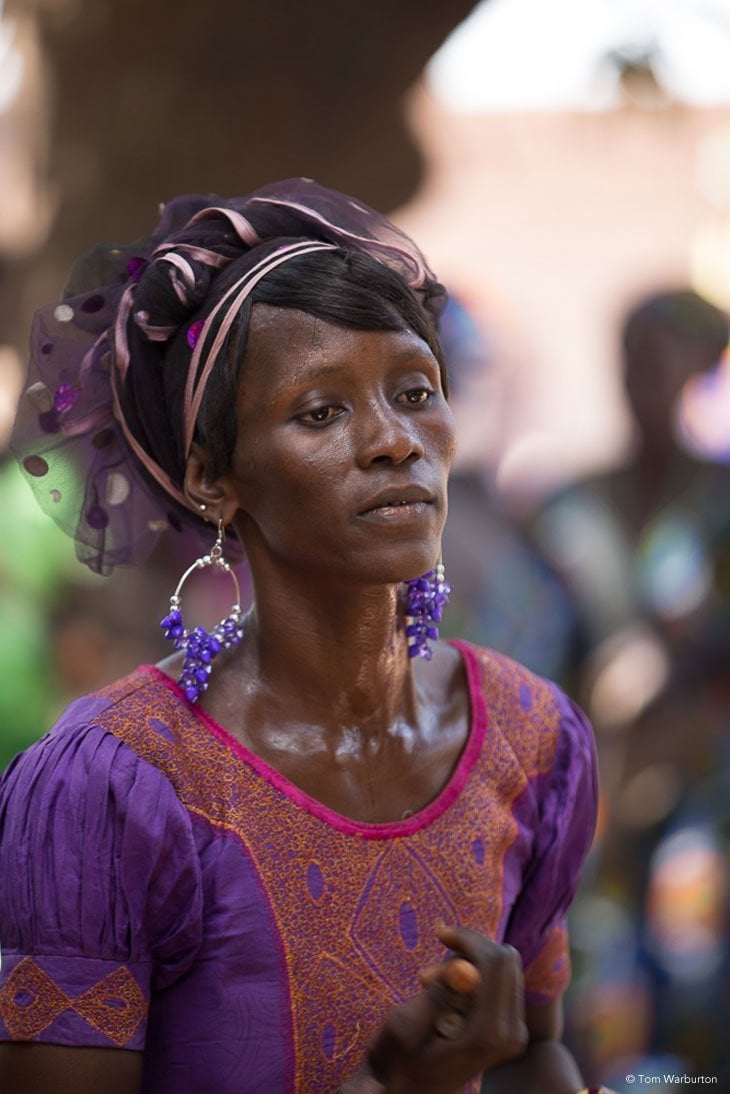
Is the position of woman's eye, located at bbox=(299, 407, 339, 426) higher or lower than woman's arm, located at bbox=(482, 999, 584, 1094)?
higher

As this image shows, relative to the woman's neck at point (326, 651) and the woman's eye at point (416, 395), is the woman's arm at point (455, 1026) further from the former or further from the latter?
the woman's eye at point (416, 395)

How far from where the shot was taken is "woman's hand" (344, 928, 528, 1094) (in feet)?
6.16

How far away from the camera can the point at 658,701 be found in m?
5.76

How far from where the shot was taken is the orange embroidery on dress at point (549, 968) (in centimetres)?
260

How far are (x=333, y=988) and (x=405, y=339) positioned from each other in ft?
2.95

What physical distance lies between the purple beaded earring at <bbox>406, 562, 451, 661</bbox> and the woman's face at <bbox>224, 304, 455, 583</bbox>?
24 centimetres

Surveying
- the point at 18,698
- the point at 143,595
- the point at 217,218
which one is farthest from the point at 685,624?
the point at 217,218

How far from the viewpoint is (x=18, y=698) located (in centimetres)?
524

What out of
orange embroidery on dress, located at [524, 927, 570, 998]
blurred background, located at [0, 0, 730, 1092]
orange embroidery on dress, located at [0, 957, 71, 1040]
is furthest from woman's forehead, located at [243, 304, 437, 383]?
blurred background, located at [0, 0, 730, 1092]

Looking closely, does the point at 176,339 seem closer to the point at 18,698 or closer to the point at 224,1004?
the point at 224,1004

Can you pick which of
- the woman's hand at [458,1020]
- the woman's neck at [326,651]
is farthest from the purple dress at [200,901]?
the woman's hand at [458,1020]

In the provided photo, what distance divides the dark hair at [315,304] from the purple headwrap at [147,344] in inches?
0.8

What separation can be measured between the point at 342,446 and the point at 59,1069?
0.89m

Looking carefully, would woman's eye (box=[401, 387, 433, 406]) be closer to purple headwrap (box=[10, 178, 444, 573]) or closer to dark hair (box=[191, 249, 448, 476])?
dark hair (box=[191, 249, 448, 476])
